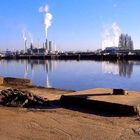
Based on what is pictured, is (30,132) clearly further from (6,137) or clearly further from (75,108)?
(75,108)

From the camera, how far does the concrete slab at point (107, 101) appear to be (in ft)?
36.3

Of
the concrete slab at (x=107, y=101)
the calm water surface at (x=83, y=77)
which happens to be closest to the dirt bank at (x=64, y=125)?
the concrete slab at (x=107, y=101)

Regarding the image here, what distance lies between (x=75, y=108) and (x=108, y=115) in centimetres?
156

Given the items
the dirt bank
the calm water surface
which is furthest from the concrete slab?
the calm water surface

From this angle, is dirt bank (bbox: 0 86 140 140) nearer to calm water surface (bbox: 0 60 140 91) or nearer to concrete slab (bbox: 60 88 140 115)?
concrete slab (bbox: 60 88 140 115)

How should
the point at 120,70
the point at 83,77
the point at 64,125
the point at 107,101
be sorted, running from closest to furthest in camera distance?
the point at 64,125 < the point at 107,101 < the point at 83,77 < the point at 120,70

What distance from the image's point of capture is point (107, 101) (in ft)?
38.6

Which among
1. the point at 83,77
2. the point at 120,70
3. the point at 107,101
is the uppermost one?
the point at 107,101

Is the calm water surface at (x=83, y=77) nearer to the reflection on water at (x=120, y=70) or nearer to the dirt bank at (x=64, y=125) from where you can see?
the reflection on water at (x=120, y=70)

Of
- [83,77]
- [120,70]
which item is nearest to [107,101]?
[83,77]

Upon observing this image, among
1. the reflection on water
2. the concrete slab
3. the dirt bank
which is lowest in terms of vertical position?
the reflection on water

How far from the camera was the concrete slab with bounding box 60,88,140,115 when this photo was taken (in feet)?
36.3

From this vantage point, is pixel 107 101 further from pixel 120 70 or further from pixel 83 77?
pixel 120 70

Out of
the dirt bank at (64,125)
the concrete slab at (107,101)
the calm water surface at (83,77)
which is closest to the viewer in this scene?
the dirt bank at (64,125)
